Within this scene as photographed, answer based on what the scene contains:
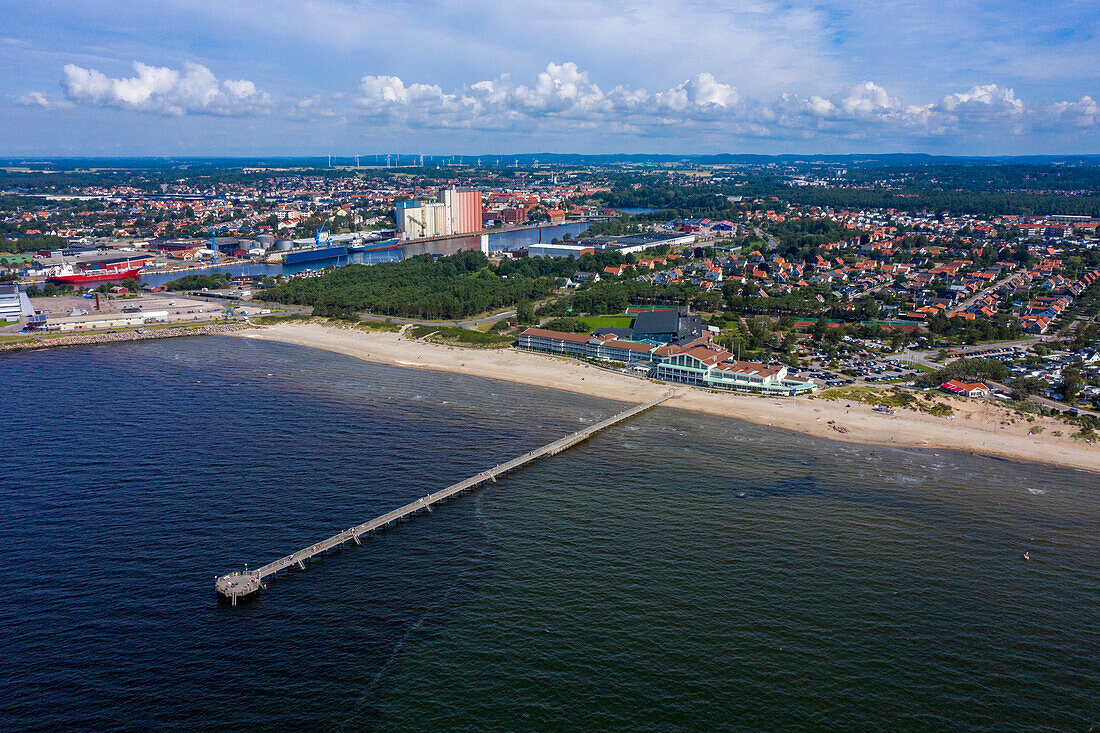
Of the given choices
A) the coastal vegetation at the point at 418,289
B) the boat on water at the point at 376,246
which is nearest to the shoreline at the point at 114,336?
the coastal vegetation at the point at 418,289

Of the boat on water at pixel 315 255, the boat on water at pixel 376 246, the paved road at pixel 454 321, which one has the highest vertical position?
the boat on water at pixel 376 246

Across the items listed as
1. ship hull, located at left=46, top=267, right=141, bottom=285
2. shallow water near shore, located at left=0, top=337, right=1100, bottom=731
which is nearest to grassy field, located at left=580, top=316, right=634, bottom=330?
shallow water near shore, located at left=0, top=337, right=1100, bottom=731

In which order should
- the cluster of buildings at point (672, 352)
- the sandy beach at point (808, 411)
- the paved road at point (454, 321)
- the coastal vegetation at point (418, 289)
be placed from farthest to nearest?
the coastal vegetation at point (418, 289) → the paved road at point (454, 321) → the cluster of buildings at point (672, 352) → the sandy beach at point (808, 411)

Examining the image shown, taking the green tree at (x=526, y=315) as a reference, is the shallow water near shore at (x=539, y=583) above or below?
below

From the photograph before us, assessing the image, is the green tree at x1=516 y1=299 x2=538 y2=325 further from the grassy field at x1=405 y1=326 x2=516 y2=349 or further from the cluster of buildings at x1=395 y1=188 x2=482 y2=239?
the cluster of buildings at x1=395 y1=188 x2=482 y2=239

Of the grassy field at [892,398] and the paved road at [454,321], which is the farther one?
the paved road at [454,321]

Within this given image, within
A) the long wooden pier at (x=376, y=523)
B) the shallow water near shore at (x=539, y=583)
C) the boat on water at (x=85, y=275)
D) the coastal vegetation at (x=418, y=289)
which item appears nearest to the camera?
the shallow water near shore at (x=539, y=583)

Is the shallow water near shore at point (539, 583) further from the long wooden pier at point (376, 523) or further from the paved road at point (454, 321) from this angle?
the paved road at point (454, 321)
